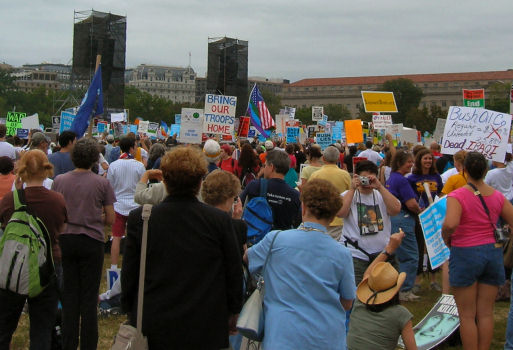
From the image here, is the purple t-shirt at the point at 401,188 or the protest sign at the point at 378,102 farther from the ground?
the protest sign at the point at 378,102

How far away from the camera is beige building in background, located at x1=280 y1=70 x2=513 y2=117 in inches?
5162

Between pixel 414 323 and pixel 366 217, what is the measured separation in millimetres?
1965

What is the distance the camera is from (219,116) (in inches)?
599

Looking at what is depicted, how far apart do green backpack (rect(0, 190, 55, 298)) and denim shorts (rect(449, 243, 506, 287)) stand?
307 cm

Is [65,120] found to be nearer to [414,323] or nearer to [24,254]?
[414,323]

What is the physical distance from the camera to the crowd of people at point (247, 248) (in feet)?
10.8

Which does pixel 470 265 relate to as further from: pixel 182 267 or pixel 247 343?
pixel 182 267

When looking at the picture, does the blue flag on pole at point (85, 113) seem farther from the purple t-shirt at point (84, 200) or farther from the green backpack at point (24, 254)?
the green backpack at point (24, 254)

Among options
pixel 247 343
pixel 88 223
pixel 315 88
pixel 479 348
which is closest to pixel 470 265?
pixel 479 348

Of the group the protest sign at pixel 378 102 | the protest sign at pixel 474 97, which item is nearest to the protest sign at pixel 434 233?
the protest sign at pixel 474 97

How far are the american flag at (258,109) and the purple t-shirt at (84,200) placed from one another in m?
13.9

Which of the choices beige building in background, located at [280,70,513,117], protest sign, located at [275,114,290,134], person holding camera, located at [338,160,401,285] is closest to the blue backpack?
person holding camera, located at [338,160,401,285]

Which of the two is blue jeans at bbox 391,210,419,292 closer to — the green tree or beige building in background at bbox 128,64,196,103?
the green tree

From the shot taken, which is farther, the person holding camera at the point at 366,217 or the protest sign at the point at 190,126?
the protest sign at the point at 190,126
